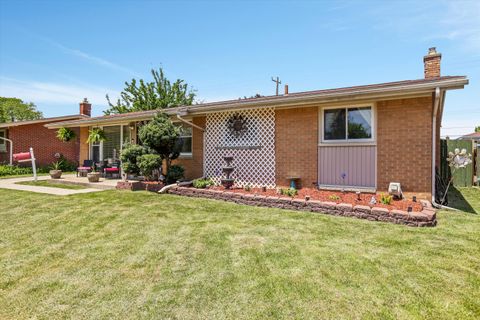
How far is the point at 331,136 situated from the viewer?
7598 mm

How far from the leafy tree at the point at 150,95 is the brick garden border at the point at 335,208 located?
25.7 metres

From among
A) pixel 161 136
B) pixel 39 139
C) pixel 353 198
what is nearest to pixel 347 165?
pixel 353 198

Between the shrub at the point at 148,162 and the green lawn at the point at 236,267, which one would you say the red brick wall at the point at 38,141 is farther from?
the green lawn at the point at 236,267

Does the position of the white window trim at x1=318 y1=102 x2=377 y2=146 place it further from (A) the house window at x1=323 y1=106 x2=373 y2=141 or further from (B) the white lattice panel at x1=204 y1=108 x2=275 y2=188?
(B) the white lattice panel at x1=204 y1=108 x2=275 y2=188

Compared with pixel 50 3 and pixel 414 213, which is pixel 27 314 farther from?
pixel 50 3

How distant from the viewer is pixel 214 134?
9.77m

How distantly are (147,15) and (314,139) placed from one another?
9077 mm

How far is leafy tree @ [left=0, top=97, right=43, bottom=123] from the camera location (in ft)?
142

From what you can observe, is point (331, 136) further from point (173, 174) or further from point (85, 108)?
point (85, 108)

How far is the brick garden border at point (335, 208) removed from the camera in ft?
16.5

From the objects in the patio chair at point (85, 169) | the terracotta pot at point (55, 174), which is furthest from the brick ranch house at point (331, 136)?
the terracotta pot at point (55, 174)

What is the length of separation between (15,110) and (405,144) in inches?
2263

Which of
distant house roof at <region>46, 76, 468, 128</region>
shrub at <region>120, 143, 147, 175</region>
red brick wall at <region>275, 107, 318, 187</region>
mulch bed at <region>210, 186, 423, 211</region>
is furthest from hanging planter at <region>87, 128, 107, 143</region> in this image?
mulch bed at <region>210, 186, 423, 211</region>

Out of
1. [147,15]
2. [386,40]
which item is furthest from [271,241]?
[147,15]
